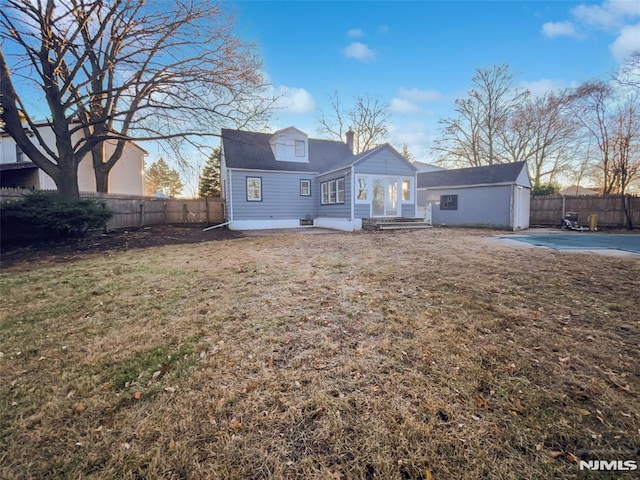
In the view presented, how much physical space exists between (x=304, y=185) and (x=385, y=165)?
16.3 ft

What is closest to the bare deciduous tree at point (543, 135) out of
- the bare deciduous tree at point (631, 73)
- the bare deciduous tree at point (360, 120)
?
the bare deciduous tree at point (631, 73)

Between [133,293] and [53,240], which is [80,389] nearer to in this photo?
[133,293]

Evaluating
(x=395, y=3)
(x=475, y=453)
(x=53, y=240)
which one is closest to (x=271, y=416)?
(x=475, y=453)

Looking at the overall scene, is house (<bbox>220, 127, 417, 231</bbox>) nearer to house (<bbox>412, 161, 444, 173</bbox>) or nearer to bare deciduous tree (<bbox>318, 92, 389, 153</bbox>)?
bare deciduous tree (<bbox>318, 92, 389, 153</bbox>)

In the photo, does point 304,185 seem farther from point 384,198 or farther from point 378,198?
point 384,198

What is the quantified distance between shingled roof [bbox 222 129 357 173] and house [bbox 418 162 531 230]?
703 cm

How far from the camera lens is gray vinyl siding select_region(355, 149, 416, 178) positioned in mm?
13928

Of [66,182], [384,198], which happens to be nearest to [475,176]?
[384,198]

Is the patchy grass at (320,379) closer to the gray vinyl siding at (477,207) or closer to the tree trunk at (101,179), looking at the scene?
the tree trunk at (101,179)

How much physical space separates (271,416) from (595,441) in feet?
6.78

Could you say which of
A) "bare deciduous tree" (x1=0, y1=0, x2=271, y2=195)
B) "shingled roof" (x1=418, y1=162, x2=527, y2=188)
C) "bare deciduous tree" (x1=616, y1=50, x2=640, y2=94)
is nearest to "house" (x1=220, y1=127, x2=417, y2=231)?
"bare deciduous tree" (x1=0, y1=0, x2=271, y2=195)

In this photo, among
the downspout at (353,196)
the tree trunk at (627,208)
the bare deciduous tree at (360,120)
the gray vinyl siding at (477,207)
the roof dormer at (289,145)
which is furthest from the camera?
the bare deciduous tree at (360,120)

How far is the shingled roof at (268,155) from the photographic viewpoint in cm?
1518

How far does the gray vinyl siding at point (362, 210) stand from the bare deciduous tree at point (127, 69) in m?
6.29
